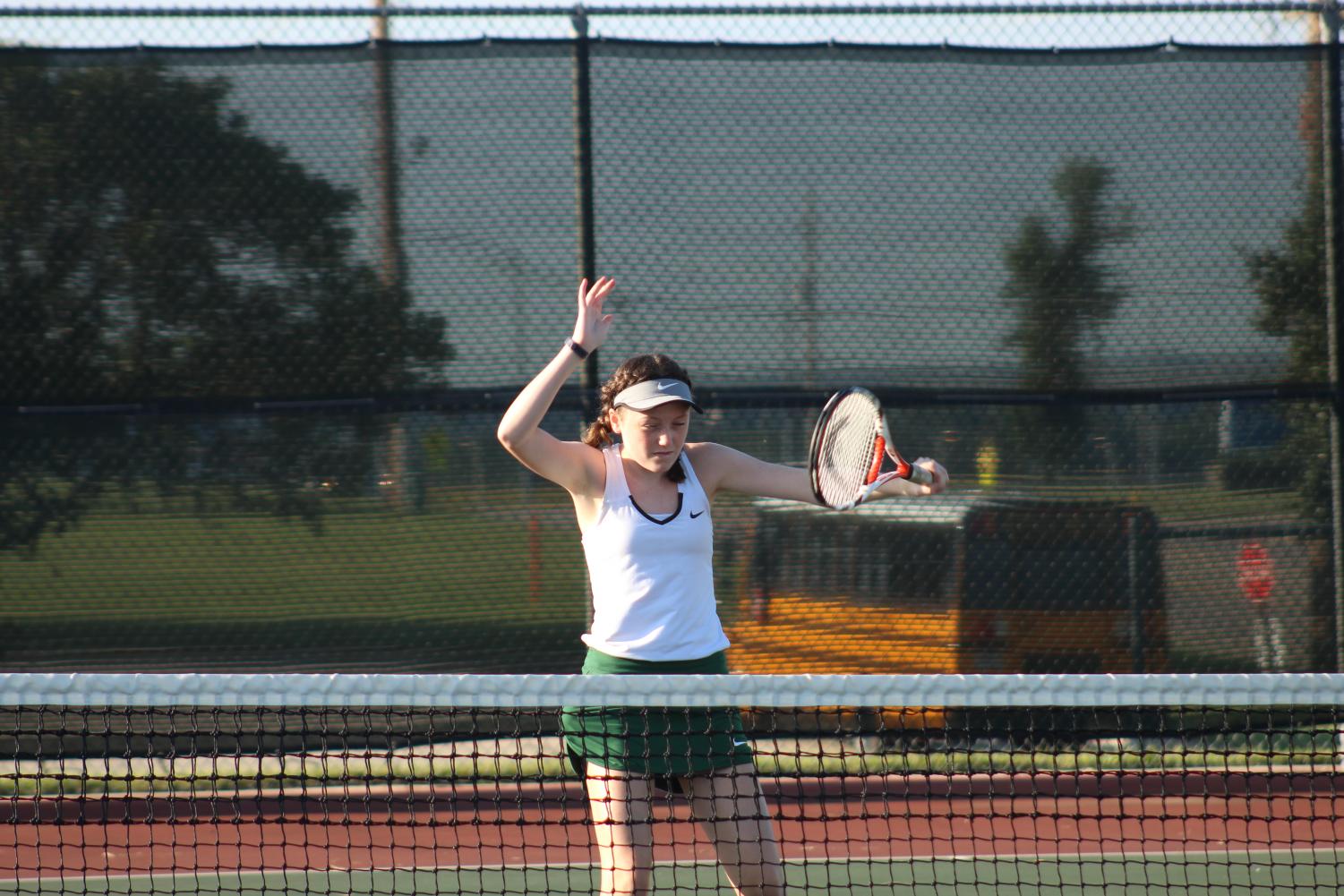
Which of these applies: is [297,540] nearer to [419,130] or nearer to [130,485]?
[130,485]

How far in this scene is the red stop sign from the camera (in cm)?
430

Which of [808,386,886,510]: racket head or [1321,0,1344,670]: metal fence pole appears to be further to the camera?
[1321,0,1344,670]: metal fence pole

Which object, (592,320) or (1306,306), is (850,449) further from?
(1306,306)

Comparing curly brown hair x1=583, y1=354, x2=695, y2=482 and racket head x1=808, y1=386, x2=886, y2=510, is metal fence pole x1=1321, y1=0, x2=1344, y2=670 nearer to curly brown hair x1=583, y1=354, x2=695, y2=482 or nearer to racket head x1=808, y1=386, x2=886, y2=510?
racket head x1=808, y1=386, x2=886, y2=510

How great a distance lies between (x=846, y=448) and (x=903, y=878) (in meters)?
1.47

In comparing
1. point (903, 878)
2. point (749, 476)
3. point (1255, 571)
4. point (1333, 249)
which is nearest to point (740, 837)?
point (749, 476)

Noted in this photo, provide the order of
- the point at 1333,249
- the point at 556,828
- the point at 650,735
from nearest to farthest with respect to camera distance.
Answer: the point at 650,735
the point at 556,828
the point at 1333,249

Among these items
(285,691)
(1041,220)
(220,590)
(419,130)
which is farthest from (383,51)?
(285,691)

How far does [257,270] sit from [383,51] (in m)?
0.79

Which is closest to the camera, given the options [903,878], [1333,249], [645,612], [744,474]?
[645,612]

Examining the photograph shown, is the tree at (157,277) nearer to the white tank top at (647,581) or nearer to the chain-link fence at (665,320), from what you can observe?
the chain-link fence at (665,320)

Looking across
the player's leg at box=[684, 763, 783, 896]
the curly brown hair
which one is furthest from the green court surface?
the curly brown hair

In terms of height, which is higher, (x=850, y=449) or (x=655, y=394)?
(x=655, y=394)

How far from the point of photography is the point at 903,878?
3568mm
